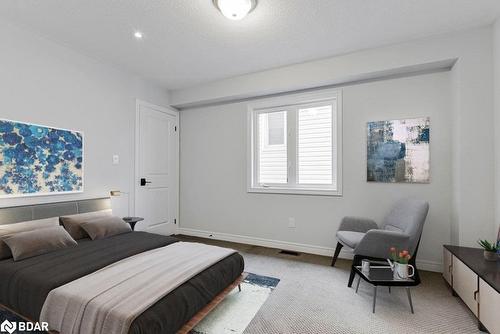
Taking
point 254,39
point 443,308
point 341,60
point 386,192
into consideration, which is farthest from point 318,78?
point 443,308

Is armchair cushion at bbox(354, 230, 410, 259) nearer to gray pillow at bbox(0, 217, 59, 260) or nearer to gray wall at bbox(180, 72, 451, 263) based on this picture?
gray wall at bbox(180, 72, 451, 263)

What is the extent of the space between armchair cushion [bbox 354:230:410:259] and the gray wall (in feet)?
2.63

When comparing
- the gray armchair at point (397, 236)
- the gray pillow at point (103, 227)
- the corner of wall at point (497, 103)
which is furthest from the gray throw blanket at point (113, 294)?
the corner of wall at point (497, 103)

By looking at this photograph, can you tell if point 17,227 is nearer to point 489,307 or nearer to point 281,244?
point 281,244

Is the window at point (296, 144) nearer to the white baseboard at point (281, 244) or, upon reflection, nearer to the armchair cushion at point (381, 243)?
the white baseboard at point (281, 244)

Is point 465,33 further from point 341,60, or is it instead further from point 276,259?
point 276,259

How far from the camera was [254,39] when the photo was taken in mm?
2906

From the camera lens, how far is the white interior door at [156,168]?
4.04 meters

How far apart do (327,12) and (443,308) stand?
2.96 metres

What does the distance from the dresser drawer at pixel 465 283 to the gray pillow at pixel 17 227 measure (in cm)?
394

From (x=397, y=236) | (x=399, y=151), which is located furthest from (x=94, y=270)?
(x=399, y=151)

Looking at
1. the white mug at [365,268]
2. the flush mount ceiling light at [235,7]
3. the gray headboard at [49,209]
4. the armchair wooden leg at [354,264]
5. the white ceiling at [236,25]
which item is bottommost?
the armchair wooden leg at [354,264]

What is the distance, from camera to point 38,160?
9.07 ft

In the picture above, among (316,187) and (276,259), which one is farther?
(316,187)
